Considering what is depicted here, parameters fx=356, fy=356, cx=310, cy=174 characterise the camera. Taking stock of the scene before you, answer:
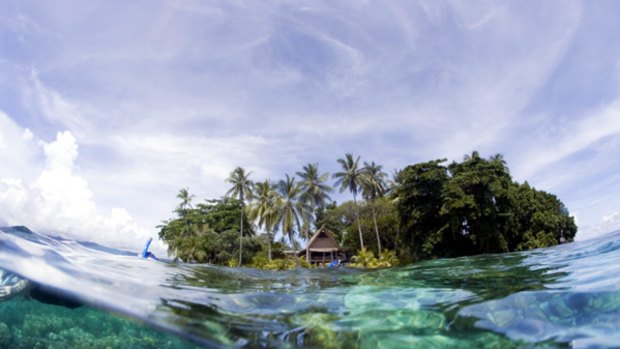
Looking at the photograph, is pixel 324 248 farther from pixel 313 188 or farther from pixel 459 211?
pixel 459 211

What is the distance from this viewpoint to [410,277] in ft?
27.6

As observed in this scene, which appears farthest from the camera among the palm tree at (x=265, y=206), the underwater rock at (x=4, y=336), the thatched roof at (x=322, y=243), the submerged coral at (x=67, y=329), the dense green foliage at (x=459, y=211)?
the thatched roof at (x=322, y=243)

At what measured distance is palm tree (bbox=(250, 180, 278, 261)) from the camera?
143 ft

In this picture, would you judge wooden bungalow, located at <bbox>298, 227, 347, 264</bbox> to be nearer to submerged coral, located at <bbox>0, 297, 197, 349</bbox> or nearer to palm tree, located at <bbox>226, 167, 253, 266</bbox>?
palm tree, located at <bbox>226, 167, 253, 266</bbox>

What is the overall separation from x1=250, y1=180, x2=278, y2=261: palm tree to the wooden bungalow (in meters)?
7.95

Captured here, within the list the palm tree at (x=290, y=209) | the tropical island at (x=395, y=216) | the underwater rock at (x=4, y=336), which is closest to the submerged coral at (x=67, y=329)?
the underwater rock at (x=4, y=336)

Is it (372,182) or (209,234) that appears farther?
(209,234)

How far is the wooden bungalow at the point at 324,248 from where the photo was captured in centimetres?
5062

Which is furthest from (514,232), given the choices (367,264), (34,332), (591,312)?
(34,332)

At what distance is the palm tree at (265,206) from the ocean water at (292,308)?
3560cm

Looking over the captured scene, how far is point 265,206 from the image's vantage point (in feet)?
148

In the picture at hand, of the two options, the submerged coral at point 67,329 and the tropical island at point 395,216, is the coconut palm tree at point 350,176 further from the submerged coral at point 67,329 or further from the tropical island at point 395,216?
the submerged coral at point 67,329

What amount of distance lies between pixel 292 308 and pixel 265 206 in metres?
39.9

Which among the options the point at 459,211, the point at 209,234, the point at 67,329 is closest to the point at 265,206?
the point at 209,234
